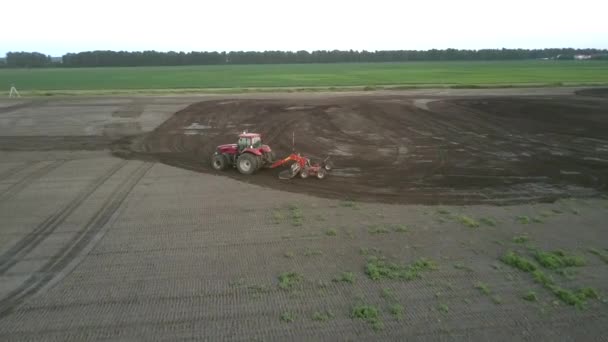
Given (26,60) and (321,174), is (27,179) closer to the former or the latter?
(321,174)

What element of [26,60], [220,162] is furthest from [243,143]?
[26,60]

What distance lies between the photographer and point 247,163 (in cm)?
1766

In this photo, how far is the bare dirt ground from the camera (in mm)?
7922

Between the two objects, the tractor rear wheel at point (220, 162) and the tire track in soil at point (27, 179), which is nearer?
the tire track in soil at point (27, 179)

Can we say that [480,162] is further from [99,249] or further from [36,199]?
[36,199]

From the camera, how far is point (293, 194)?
15.3m

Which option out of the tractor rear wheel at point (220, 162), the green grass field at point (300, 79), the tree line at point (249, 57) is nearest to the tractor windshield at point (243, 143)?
the tractor rear wheel at point (220, 162)

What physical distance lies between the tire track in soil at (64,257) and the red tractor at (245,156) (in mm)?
3843

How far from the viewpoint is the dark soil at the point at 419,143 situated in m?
16.3

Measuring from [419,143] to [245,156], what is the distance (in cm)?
1076

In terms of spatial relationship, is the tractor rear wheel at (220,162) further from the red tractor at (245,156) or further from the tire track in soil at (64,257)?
the tire track in soil at (64,257)

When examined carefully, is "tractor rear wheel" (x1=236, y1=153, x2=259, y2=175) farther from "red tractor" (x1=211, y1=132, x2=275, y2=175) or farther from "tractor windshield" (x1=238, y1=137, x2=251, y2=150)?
"tractor windshield" (x1=238, y1=137, x2=251, y2=150)

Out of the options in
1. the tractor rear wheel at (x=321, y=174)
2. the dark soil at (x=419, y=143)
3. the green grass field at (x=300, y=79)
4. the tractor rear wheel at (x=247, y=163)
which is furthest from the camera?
the green grass field at (x=300, y=79)

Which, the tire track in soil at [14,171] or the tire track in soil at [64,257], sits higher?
the tire track in soil at [14,171]
